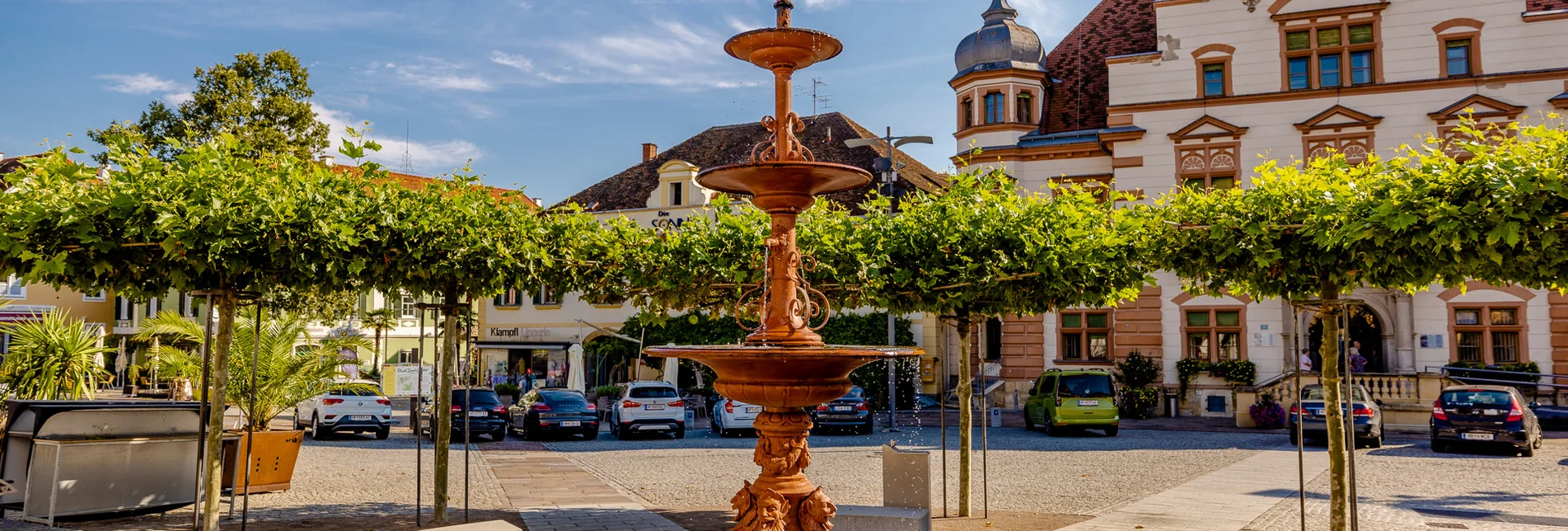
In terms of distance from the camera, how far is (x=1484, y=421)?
67.1ft

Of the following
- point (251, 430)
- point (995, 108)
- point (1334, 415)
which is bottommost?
point (251, 430)

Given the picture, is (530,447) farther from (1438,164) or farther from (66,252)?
(1438,164)

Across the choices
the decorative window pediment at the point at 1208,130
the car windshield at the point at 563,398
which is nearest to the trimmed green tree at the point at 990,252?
the car windshield at the point at 563,398

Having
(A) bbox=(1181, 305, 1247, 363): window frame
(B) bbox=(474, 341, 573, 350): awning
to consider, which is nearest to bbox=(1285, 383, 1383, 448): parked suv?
(A) bbox=(1181, 305, 1247, 363): window frame

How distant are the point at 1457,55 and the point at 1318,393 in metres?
13.6

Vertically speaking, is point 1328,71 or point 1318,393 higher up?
point 1328,71

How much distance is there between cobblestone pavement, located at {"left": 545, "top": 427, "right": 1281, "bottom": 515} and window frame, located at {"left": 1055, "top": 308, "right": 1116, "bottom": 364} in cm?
760

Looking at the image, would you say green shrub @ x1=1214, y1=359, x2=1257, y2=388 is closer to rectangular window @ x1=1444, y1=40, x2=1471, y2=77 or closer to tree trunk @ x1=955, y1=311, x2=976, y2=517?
rectangular window @ x1=1444, y1=40, x2=1471, y2=77

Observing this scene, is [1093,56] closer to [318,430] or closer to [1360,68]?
[1360,68]

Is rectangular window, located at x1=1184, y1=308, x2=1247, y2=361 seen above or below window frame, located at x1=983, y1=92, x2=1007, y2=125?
below

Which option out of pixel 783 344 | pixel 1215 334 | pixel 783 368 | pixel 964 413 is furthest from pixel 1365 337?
pixel 783 368

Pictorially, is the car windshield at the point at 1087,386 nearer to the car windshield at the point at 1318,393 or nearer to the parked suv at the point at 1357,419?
the parked suv at the point at 1357,419

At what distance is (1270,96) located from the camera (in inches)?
1266

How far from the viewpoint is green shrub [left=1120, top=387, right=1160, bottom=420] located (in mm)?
31703
